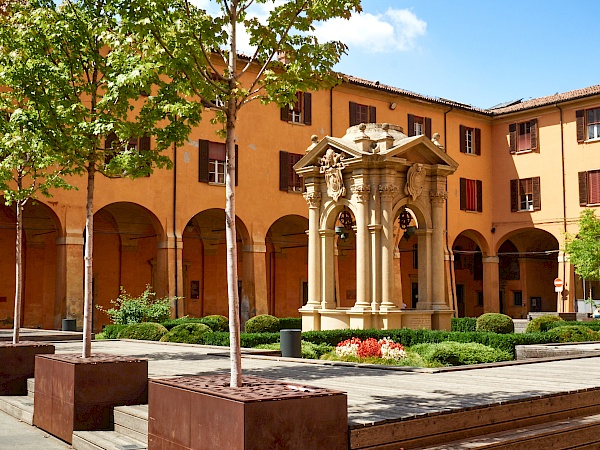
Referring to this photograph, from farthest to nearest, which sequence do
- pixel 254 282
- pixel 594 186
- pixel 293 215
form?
1. pixel 594 186
2. pixel 293 215
3. pixel 254 282

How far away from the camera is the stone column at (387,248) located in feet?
58.2

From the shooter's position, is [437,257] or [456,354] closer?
[456,354]

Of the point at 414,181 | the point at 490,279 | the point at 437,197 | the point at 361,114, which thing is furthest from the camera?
the point at 490,279

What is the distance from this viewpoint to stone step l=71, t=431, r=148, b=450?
743 centimetres

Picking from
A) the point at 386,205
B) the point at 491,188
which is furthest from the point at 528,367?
the point at 491,188

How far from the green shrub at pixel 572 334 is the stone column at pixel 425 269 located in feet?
9.56

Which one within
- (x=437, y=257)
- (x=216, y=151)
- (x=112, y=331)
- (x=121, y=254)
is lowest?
(x=112, y=331)

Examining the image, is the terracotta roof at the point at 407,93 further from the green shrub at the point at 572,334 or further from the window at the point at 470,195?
the green shrub at the point at 572,334

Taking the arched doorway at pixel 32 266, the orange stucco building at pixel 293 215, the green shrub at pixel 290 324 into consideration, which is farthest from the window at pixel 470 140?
the arched doorway at pixel 32 266

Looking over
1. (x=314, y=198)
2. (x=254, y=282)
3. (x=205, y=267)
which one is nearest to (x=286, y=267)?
(x=205, y=267)

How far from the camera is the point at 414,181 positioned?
18344 millimetres

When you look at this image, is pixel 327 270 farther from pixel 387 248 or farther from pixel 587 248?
pixel 587 248

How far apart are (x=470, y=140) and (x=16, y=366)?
108 feet

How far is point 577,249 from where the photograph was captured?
33062mm
